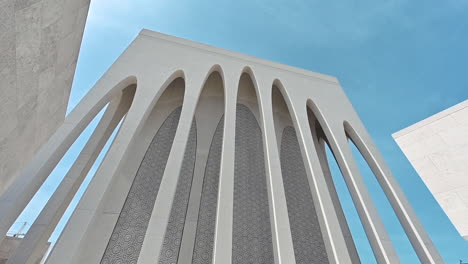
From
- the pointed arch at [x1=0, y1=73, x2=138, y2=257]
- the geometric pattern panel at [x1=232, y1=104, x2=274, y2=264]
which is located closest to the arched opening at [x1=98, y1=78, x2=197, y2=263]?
the pointed arch at [x1=0, y1=73, x2=138, y2=257]

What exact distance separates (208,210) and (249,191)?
1.09 metres

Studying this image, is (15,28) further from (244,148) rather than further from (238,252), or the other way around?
(244,148)

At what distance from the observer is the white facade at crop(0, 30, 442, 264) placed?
12.6 ft

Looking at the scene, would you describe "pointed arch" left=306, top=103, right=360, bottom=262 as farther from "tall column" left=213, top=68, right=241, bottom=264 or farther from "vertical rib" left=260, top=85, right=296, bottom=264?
"tall column" left=213, top=68, right=241, bottom=264

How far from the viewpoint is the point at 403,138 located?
23.3 feet

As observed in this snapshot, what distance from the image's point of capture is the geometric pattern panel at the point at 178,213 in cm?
461

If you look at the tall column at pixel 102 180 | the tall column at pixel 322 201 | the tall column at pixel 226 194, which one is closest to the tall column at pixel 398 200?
the tall column at pixel 322 201

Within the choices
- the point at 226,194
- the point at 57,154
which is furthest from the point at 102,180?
the point at 226,194

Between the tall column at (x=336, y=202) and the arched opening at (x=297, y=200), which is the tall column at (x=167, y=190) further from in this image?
the tall column at (x=336, y=202)

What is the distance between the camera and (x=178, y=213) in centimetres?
515

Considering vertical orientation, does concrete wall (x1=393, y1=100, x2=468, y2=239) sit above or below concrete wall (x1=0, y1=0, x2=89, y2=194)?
above

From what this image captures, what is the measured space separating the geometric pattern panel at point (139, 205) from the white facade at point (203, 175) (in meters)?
0.02

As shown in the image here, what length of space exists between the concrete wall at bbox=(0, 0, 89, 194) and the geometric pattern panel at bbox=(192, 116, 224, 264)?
3230mm

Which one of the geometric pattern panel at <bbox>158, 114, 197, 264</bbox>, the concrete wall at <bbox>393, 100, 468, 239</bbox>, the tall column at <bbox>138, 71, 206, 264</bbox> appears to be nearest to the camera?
the tall column at <bbox>138, 71, 206, 264</bbox>
